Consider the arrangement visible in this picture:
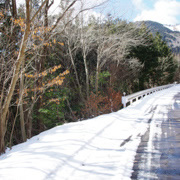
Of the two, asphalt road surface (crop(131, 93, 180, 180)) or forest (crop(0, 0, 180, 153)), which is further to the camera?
forest (crop(0, 0, 180, 153))

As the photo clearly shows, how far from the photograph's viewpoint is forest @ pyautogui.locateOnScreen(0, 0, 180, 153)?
31.4 ft

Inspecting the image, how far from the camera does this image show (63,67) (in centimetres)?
1861

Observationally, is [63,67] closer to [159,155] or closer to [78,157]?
[78,157]

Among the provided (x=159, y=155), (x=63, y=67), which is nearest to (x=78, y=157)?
(x=159, y=155)

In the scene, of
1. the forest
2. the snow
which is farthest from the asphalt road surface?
the forest

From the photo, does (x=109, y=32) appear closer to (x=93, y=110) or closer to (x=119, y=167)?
(x=93, y=110)

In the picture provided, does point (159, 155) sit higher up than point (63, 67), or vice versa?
point (63, 67)

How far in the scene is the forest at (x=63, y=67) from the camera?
31.4 ft

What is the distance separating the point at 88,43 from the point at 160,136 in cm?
1412

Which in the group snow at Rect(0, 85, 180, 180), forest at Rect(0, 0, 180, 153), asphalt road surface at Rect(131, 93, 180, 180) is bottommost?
asphalt road surface at Rect(131, 93, 180, 180)

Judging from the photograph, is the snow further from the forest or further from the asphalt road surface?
A: the forest

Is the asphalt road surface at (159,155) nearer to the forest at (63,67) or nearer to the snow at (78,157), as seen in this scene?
the snow at (78,157)

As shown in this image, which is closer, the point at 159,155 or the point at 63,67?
the point at 159,155

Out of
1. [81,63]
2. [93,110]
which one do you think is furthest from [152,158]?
[81,63]
